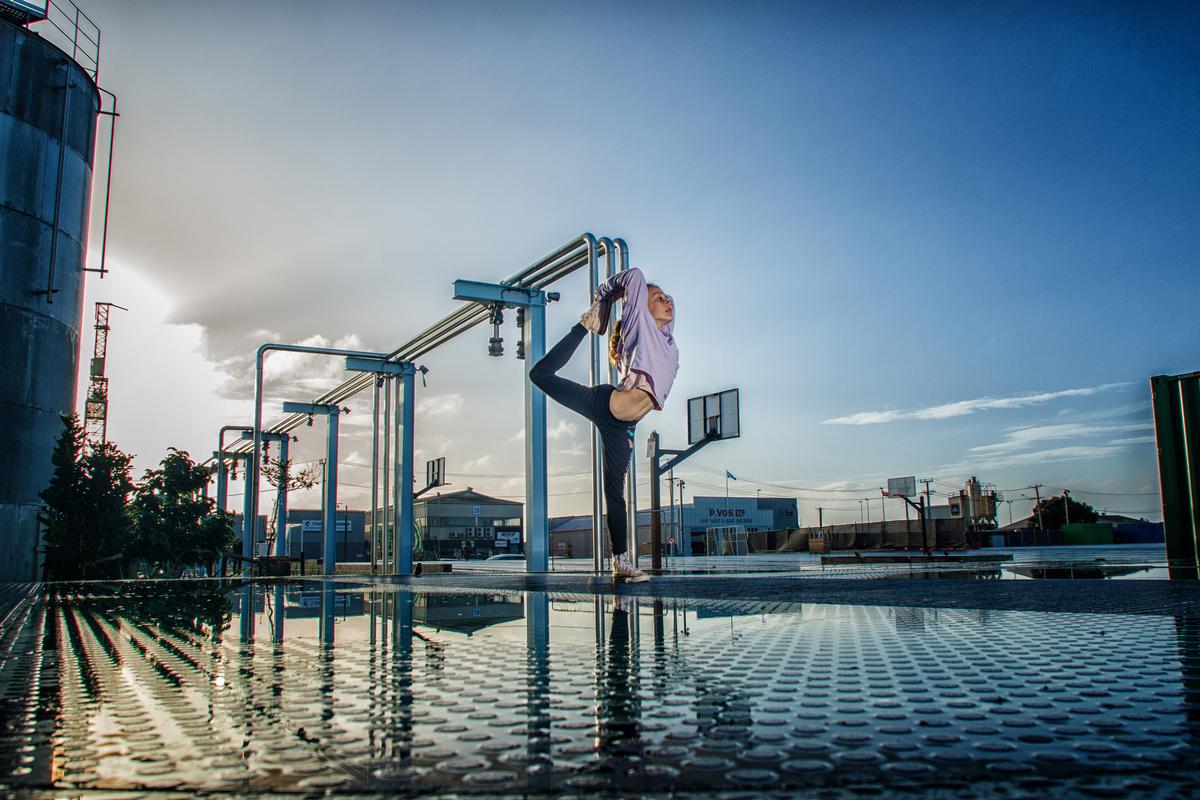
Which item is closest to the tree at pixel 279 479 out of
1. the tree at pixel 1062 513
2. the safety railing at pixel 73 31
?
the safety railing at pixel 73 31

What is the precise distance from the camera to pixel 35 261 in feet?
51.3

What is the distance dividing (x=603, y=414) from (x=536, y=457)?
4.82 m

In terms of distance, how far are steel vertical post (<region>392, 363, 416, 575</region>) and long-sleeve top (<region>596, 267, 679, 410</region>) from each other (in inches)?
372

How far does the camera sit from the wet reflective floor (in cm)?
73

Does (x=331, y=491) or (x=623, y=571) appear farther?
(x=331, y=491)

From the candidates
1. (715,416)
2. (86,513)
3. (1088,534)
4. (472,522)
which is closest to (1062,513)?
(1088,534)

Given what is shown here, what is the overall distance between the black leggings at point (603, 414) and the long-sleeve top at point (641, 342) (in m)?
0.28

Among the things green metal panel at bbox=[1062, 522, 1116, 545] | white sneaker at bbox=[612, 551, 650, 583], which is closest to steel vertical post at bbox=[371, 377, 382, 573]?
white sneaker at bbox=[612, 551, 650, 583]

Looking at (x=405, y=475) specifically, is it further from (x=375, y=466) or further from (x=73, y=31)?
(x=73, y=31)

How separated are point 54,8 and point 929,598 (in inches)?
852

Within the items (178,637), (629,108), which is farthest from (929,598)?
(629,108)

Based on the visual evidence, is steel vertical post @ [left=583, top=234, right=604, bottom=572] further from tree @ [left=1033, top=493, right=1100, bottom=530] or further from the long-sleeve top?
tree @ [left=1033, top=493, right=1100, bottom=530]

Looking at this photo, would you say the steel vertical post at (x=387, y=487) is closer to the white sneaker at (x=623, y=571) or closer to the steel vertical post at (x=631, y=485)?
the steel vertical post at (x=631, y=485)

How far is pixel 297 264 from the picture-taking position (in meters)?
16.8
